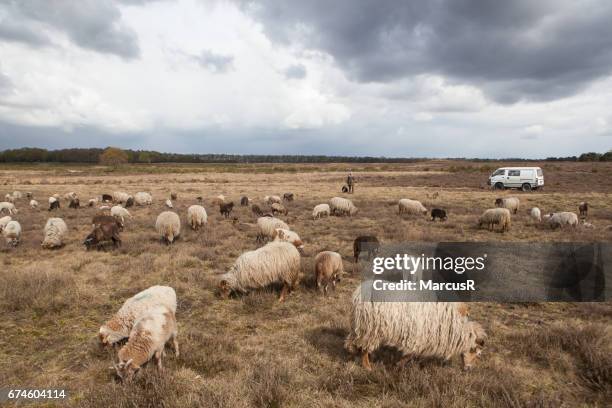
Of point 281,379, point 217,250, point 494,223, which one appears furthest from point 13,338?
point 494,223

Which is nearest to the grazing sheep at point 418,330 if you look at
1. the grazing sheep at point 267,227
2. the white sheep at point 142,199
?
the grazing sheep at point 267,227

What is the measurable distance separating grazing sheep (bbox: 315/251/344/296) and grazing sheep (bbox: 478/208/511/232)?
35.4 ft

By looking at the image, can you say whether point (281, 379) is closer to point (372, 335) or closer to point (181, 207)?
point (372, 335)

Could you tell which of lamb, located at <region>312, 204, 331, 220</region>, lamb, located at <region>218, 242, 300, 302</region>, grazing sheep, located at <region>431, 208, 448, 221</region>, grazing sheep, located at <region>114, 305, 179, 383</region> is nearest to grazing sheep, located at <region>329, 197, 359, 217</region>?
lamb, located at <region>312, 204, 331, 220</region>

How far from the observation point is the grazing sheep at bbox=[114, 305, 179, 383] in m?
4.71

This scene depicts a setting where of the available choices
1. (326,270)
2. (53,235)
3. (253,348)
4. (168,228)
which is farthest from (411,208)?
(53,235)

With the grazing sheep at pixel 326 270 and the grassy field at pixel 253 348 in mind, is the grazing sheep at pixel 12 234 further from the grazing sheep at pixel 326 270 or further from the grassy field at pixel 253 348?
the grazing sheep at pixel 326 270

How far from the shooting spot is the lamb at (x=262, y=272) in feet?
26.9

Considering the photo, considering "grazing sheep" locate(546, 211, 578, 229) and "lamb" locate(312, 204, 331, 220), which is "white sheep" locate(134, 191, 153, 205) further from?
"grazing sheep" locate(546, 211, 578, 229)

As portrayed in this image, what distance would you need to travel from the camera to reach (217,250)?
1250 cm

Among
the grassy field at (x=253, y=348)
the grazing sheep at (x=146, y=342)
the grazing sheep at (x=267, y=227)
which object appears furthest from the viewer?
the grazing sheep at (x=267, y=227)

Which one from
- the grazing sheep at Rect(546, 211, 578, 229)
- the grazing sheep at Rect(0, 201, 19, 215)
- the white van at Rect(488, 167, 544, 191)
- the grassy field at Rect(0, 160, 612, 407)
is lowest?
the grassy field at Rect(0, 160, 612, 407)

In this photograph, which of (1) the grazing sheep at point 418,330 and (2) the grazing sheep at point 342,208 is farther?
(2) the grazing sheep at point 342,208

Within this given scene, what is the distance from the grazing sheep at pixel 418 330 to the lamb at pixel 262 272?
3.25m
